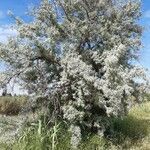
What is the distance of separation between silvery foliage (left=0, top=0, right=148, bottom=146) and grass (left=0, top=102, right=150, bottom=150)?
39 centimetres

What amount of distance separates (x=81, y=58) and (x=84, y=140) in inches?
88.7

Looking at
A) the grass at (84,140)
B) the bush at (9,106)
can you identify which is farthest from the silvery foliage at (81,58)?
the bush at (9,106)

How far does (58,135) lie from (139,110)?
9.13 m

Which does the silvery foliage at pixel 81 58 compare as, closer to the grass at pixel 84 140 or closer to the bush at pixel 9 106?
the grass at pixel 84 140

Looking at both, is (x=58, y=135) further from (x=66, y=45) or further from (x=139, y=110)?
(x=139, y=110)

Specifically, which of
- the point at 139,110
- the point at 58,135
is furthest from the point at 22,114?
the point at 139,110

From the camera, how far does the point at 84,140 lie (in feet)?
42.8

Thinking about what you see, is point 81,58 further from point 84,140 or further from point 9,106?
point 9,106

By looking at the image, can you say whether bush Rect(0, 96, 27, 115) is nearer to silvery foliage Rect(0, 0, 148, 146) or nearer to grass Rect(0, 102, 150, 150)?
grass Rect(0, 102, 150, 150)

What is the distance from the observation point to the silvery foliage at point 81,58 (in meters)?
12.6

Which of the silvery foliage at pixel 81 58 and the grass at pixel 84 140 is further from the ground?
the silvery foliage at pixel 81 58

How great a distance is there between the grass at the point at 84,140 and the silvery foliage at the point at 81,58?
387 mm

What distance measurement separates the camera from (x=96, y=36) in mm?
13656

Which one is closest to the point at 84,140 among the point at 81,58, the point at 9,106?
the point at 81,58
